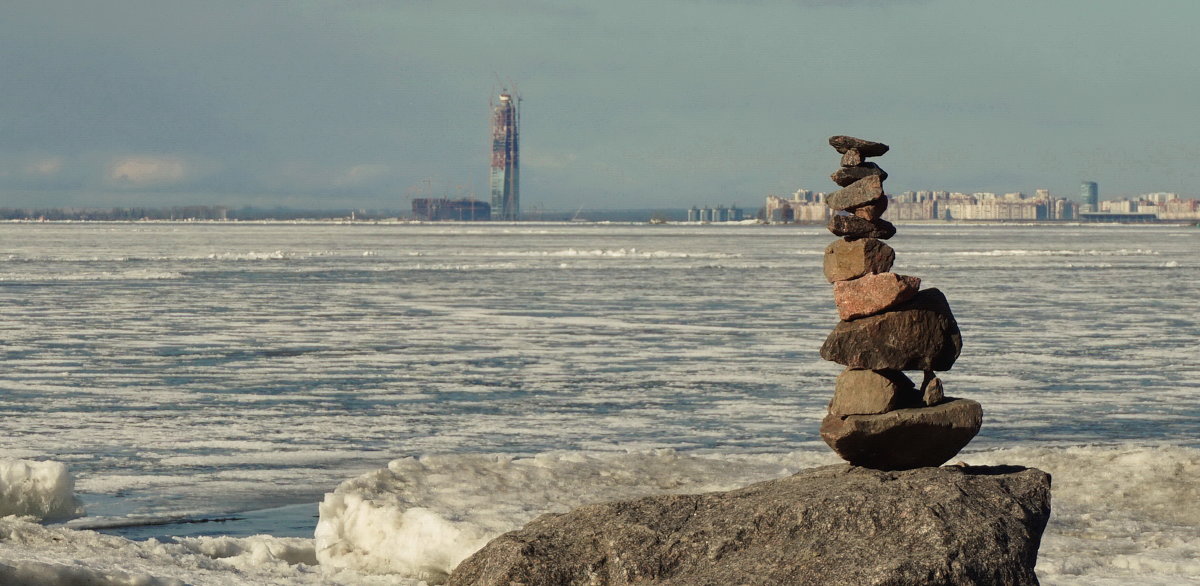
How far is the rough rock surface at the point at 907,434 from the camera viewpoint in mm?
8570

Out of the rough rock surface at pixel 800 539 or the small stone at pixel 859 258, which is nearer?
the rough rock surface at pixel 800 539

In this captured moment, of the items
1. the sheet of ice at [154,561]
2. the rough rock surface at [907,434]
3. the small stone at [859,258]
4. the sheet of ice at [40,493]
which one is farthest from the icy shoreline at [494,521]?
the small stone at [859,258]

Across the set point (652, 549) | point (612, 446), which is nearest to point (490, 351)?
point (612, 446)

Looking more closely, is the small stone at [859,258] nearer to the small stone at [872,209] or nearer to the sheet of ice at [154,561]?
the small stone at [872,209]

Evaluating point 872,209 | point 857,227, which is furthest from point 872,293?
point 872,209

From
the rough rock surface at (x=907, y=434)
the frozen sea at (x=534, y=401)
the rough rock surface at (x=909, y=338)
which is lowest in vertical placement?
the frozen sea at (x=534, y=401)

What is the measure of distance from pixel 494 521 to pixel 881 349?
A: 2886 millimetres

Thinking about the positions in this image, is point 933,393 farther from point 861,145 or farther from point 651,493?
point 651,493

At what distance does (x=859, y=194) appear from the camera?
A: 8.82 m

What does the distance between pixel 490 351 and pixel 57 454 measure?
410 inches

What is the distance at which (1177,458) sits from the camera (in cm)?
1173

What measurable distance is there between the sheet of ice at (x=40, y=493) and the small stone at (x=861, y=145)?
605 centimetres

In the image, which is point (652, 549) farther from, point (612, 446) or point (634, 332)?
point (634, 332)

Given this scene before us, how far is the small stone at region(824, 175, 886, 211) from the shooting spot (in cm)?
873
